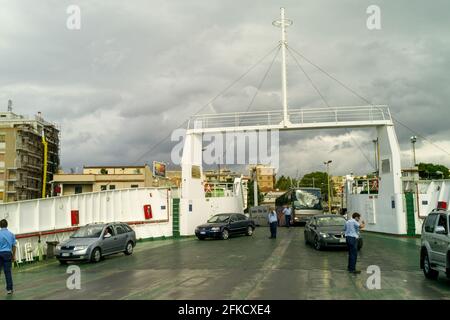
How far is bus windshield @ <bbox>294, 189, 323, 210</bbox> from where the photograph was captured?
39.7 m

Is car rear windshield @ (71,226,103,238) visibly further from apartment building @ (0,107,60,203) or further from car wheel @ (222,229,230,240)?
apartment building @ (0,107,60,203)

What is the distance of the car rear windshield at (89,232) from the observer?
18167 mm

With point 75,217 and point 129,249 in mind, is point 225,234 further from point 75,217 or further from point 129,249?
point 75,217

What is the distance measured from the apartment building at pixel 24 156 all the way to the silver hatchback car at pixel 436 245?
69537mm

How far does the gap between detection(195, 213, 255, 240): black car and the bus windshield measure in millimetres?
11811

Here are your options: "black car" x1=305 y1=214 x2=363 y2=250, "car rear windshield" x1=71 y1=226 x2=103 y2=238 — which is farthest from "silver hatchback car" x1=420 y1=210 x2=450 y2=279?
"car rear windshield" x1=71 y1=226 x2=103 y2=238

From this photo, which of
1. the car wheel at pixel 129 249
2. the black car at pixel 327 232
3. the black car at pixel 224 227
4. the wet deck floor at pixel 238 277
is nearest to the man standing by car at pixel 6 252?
the wet deck floor at pixel 238 277

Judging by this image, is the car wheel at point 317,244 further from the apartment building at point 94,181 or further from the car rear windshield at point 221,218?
the apartment building at point 94,181

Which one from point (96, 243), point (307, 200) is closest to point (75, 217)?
point (96, 243)

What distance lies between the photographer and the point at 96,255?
687 inches

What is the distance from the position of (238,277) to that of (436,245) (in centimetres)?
515

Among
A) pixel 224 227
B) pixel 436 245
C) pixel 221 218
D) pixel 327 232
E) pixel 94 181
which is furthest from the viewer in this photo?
pixel 94 181
